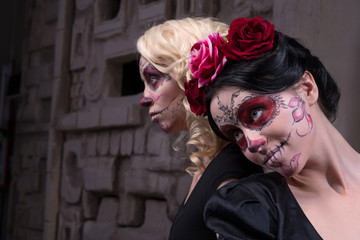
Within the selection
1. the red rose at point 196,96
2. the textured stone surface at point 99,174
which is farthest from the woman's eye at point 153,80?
the textured stone surface at point 99,174

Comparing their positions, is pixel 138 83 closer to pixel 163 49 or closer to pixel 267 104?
pixel 163 49

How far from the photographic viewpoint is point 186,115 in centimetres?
143

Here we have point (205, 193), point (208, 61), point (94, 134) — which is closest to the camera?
point (208, 61)

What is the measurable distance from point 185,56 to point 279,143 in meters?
0.46

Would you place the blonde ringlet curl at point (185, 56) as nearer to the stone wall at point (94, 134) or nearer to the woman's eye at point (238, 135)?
the woman's eye at point (238, 135)

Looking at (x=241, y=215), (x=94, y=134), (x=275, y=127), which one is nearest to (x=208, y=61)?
(x=275, y=127)

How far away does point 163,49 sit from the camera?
1397 millimetres

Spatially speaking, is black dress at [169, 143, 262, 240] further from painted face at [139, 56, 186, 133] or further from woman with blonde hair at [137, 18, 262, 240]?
painted face at [139, 56, 186, 133]

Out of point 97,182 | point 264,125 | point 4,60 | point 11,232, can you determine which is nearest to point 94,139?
point 97,182

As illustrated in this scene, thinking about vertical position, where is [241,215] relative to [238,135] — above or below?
below

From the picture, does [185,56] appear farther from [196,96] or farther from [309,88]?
[309,88]

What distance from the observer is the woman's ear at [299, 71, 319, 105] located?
1.03 m

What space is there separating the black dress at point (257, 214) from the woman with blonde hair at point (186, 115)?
195 mm

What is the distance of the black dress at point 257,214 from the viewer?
3.18ft
